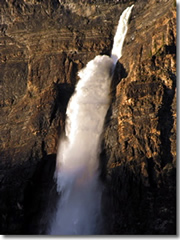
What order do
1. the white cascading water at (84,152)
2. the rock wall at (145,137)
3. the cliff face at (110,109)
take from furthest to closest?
the white cascading water at (84,152)
the cliff face at (110,109)
the rock wall at (145,137)

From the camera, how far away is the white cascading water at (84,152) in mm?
40062

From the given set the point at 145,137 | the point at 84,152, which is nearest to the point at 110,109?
the point at 84,152

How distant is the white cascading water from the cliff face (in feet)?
3.06

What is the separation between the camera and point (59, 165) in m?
44.3

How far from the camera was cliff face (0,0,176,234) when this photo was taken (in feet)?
126

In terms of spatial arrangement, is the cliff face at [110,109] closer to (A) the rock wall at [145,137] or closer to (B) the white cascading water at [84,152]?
(A) the rock wall at [145,137]

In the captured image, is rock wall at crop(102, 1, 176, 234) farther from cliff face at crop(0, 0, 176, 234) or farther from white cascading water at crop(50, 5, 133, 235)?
white cascading water at crop(50, 5, 133, 235)

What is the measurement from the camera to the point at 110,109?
46.5 m

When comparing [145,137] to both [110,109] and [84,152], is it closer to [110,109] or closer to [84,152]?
[84,152]

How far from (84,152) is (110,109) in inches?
188

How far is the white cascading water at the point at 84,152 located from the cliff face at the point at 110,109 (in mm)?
934

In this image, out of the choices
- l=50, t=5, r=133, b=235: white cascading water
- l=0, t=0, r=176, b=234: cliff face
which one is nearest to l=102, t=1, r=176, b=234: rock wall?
l=0, t=0, r=176, b=234: cliff face

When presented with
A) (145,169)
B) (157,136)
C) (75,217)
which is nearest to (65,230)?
(75,217)

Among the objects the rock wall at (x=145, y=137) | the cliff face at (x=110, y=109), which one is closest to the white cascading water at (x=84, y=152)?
the cliff face at (x=110, y=109)
